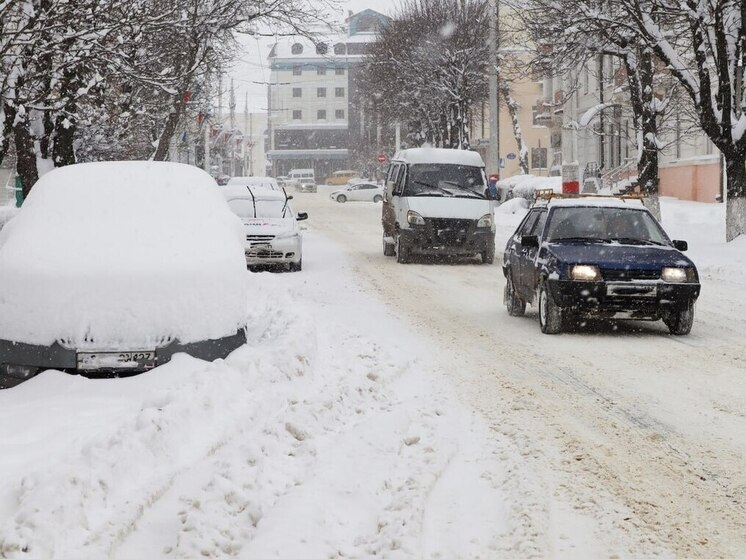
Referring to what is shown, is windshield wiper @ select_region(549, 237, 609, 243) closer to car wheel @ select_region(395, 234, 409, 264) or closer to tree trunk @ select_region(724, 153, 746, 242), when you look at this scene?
car wheel @ select_region(395, 234, 409, 264)

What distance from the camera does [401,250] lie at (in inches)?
834

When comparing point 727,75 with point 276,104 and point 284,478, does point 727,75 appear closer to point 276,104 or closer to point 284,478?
point 284,478

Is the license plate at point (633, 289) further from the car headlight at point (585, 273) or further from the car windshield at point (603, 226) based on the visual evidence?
the car windshield at point (603, 226)

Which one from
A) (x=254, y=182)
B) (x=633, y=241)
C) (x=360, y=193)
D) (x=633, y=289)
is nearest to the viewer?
(x=633, y=289)

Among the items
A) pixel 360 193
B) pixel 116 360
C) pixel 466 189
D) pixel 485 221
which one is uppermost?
pixel 360 193

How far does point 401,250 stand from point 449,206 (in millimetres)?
1295

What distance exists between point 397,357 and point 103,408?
11.1 ft

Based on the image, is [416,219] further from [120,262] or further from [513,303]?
[120,262]

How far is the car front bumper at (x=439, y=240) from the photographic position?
21031 millimetres

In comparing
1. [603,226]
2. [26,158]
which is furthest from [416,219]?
[603,226]

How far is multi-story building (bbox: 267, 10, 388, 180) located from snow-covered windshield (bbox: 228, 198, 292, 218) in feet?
355

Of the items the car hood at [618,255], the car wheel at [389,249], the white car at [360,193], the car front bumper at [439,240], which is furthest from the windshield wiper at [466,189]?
the white car at [360,193]

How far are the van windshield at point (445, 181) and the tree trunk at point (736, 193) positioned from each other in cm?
516

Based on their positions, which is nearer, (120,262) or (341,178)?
(120,262)
